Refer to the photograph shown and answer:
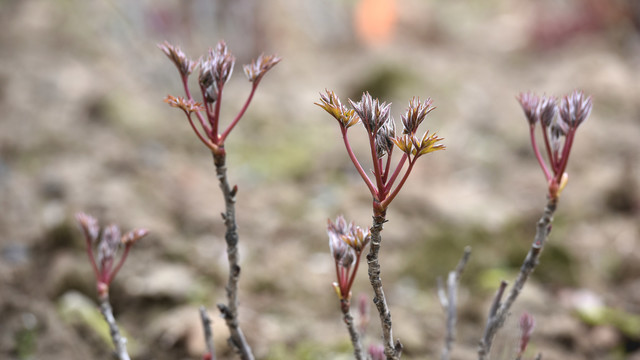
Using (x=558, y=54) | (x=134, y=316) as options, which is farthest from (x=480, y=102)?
(x=134, y=316)

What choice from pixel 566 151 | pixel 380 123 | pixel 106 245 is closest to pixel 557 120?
pixel 566 151

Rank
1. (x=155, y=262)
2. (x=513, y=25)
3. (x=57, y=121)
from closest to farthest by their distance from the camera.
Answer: (x=155, y=262)
(x=57, y=121)
(x=513, y=25)

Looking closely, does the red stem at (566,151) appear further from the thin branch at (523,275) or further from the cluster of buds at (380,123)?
the cluster of buds at (380,123)

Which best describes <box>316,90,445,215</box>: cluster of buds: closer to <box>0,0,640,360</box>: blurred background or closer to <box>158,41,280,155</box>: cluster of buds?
<box>158,41,280,155</box>: cluster of buds

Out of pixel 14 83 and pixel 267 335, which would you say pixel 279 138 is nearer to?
pixel 14 83

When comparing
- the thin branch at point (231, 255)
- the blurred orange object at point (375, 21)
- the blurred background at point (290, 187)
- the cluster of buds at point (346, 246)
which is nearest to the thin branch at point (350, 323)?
the cluster of buds at point (346, 246)

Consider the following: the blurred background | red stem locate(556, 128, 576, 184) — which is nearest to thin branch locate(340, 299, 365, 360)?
red stem locate(556, 128, 576, 184)
